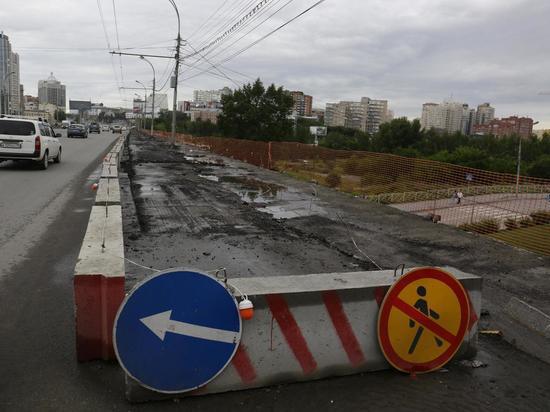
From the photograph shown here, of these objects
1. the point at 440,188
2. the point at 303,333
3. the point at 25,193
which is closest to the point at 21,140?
the point at 25,193

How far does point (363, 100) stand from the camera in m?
128

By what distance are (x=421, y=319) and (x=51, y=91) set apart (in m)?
168

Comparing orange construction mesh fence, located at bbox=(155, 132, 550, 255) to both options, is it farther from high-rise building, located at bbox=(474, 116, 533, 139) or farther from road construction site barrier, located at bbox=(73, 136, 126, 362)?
high-rise building, located at bbox=(474, 116, 533, 139)

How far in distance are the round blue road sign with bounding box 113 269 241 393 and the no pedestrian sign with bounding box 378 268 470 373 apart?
43.3 inches

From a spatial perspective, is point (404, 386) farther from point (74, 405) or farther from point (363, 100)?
point (363, 100)

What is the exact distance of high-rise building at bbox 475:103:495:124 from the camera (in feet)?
381

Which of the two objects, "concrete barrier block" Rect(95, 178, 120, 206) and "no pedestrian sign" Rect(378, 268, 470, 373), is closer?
"no pedestrian sign" Rect(378, 268, 470, 373)

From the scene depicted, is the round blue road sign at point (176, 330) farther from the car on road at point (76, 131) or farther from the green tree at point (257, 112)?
the green tree at point (257, 112)

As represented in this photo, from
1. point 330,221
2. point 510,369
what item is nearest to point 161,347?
point 510,369

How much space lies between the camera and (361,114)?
416ft

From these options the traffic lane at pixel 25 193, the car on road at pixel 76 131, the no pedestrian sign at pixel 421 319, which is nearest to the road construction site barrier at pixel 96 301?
the no pedestrian sign at pixel 421 319

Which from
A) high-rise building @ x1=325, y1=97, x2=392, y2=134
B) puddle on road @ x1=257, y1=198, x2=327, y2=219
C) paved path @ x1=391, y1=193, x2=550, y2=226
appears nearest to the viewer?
puddle on road @ x1=257, y1=198, x2=327, y2=219

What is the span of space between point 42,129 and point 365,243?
48.5ft

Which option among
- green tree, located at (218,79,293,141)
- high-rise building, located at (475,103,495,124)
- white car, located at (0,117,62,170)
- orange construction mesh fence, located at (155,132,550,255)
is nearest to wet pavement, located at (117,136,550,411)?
orange construction mesh fence, located at (155,132,550,255)
